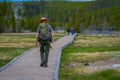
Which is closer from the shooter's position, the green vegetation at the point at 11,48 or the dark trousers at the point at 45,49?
the dark trousers at the point at 45,49

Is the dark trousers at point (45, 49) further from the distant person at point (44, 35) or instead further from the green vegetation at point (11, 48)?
the green vegetation at point (11, 48)

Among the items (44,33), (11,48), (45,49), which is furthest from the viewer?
(11,48)

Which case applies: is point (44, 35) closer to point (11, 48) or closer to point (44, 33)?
point (44, 33)

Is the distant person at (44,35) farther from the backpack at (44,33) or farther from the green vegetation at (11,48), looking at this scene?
the green vegetation at (11,48)

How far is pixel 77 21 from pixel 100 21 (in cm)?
1016

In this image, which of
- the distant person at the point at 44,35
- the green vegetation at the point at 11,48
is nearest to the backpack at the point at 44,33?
the distant person at the point at 44,35

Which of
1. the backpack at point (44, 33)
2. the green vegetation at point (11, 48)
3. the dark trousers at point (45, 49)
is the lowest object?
the green vegetation at point (11, 48)

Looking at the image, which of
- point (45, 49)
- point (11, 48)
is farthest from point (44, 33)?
point (11, 48)

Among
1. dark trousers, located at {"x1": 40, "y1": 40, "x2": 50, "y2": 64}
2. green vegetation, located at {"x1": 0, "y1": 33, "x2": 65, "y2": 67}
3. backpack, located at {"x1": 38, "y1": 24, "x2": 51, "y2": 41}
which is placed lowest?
green vegetation, located at {"x1": 0, "y1": 33, "x2": 65, "y2": 67}

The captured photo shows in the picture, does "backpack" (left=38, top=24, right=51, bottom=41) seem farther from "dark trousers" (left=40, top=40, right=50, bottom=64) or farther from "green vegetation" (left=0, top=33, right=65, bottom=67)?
"green vegetation" (left=0, top=33, right=65, bottom=67)

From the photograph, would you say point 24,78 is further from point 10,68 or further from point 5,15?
point 5,15

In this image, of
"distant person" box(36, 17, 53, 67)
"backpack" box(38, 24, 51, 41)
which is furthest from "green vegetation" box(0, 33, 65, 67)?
"backpack" box(38, 24, 51, 41)

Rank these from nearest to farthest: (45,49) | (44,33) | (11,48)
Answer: (44,33)
(45,49)
(11,48)

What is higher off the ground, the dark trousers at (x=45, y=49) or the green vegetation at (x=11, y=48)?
the dark trousers at (x=45, y=49)
